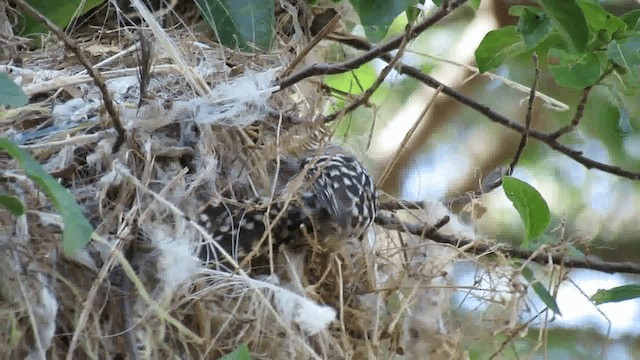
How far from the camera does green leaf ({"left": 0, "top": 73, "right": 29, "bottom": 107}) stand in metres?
0.59

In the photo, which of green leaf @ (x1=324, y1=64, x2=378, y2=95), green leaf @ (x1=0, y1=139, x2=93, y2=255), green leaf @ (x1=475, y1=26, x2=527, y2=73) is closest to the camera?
green leaf @ (x1=0, y1=139, x2=93, y2=255)

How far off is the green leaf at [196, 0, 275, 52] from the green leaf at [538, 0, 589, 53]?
1.07 ft

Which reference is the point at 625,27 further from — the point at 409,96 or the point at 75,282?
the point at 409,96

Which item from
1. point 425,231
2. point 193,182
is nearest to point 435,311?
point 425,231

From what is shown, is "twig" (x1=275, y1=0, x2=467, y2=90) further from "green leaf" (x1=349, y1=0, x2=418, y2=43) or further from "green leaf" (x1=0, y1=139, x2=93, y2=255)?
"green leaf" (x1=0, y1=139, x2=93, y2=255)

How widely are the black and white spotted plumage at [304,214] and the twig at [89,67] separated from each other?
0.39ft

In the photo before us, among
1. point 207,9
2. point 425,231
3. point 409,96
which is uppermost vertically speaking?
point 207,9

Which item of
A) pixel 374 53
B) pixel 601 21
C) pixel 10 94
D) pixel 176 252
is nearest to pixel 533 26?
pixel 601 21

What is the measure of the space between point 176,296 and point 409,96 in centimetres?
105

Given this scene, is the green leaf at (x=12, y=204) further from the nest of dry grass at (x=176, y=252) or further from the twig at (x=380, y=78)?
the twig at (x=380, y=78)

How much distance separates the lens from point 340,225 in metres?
0.91

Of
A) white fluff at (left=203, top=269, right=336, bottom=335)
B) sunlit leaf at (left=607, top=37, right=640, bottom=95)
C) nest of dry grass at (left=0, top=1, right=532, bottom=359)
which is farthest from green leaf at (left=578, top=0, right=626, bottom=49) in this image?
white fluff at (left=203, top=269, right=336, bottom=335)

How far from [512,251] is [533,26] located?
0.97ft

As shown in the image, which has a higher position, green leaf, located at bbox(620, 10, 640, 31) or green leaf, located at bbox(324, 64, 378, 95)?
green leaf, located at bbox(620, 10, 640, 31)
